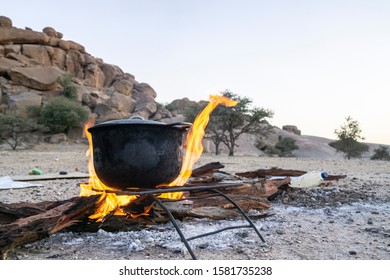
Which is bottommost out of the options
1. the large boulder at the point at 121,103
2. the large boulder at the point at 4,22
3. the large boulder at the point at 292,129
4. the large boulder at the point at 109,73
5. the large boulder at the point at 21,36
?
the large boulder at the point at 292,129

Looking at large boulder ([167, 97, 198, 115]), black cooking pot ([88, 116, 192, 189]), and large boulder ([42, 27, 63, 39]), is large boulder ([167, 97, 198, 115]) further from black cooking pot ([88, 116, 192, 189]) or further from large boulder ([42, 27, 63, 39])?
black cooking pot ([88, 116, 192, 189])

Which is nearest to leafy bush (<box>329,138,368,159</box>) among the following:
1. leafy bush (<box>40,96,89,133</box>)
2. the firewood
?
leafy bush (<box>40,96,89,133</box>)

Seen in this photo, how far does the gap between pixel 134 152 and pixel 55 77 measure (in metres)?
32.9

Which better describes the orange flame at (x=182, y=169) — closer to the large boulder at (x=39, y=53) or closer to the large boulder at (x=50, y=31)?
the large boulder at (x=39, y=53)

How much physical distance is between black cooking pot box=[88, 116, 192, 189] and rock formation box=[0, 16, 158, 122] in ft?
91.3

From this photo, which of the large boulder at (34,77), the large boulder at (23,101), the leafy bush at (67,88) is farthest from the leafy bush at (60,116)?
the large boulder at (34,77)

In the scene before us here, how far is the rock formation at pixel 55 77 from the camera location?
30.1 metres

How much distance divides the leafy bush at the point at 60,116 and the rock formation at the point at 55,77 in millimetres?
2639

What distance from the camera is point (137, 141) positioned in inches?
97.0

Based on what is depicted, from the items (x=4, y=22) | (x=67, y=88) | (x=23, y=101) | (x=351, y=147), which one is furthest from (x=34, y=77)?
(x=351, y=147)

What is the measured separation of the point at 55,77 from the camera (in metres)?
31.8

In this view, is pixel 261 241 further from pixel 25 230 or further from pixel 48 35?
pixel 48 35
